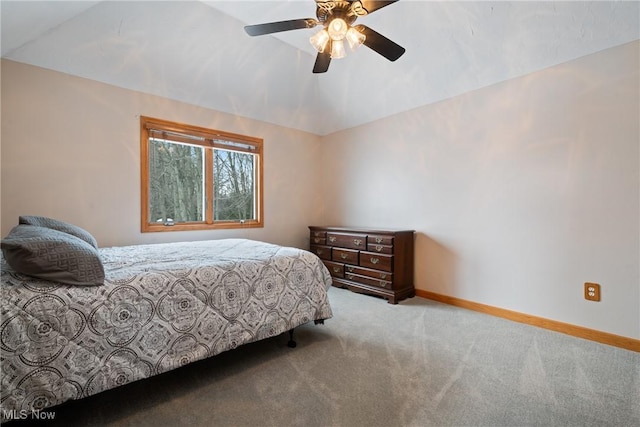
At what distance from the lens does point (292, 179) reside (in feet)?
14.3

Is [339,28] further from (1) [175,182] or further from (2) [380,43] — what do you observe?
(1) [175,182]

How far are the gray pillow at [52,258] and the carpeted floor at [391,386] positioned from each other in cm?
68

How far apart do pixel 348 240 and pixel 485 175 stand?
1.66m

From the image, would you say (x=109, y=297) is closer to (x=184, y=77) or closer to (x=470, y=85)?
(x=184, y=77)

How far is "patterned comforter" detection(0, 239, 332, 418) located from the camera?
1228 mm

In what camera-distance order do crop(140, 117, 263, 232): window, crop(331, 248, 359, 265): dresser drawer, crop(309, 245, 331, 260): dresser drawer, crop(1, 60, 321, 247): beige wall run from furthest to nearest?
crop(309, 245, 331, 260): dresser drawer, crop(331, 248, 359, 265): dresser drawer, crop(140, 117, 263, 232): window, crop(1, 60, 321, 247): beige wall

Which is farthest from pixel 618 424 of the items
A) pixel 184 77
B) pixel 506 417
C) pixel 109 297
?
pixel 184 77

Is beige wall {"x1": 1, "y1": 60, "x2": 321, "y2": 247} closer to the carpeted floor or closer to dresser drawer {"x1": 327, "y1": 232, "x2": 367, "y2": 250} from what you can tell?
dresser drawer {"x1": 327, "y1": 232, "x2": 367, "y2": 250}

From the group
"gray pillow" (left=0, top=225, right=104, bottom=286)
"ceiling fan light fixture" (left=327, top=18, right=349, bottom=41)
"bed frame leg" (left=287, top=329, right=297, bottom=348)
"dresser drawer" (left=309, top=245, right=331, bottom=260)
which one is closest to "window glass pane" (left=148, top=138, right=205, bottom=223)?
"dresser drawer" (left=309, top=245, right=331, bottom=260)

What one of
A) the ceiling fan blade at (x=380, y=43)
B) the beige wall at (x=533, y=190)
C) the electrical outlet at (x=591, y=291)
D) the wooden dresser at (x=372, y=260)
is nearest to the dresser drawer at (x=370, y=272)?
the wooden dresser at (x=372, y=260)

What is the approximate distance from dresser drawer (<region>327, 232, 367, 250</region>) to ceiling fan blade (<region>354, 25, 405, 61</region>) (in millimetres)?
1998

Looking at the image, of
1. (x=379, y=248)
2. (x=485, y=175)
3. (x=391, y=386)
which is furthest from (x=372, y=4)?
(x=379, y=248)

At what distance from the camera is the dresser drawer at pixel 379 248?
328cm

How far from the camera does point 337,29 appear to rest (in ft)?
5.80
